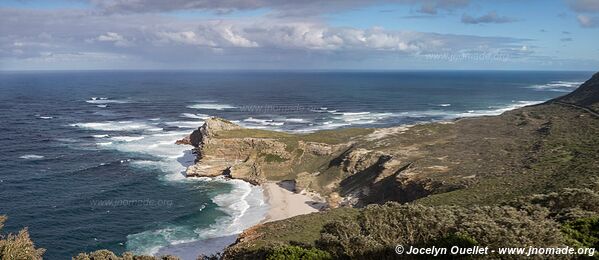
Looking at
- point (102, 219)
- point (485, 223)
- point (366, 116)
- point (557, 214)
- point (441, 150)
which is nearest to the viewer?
point (485, 223)

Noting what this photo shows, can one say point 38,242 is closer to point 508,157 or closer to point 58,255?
point 58,255

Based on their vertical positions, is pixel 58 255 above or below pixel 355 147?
below

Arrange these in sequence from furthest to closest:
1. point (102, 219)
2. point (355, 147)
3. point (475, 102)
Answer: point (475, 102)
point (355, 147)
point (102, 219)

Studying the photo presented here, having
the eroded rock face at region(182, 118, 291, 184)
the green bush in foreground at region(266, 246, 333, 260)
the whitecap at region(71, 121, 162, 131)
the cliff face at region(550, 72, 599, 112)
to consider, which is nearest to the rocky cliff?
the green bush in foreground at region(266, 246, 333, 260)

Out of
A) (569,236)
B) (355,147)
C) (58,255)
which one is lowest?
(58,255)

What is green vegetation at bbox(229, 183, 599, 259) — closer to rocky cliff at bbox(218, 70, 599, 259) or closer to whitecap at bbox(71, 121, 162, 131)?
rocky cliff at bbox(218, 70, 599, 259)

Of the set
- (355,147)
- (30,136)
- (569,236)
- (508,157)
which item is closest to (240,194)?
(355,147)

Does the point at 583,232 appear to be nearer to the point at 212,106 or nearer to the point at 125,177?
the point at 125,177

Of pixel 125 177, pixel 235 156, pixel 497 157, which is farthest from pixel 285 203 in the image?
pixel 497 157
